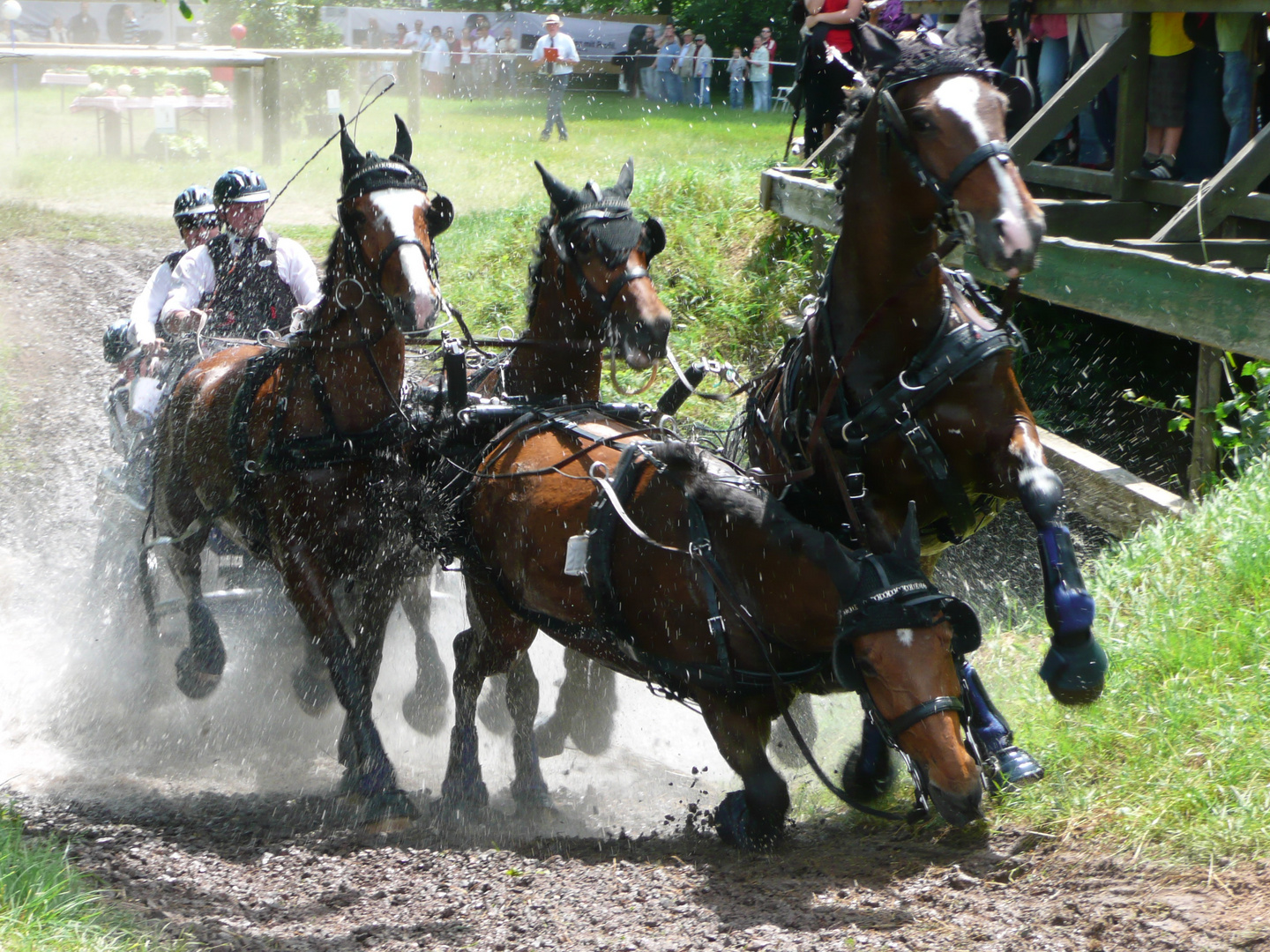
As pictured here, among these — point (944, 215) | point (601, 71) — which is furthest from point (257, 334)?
point (601, 71)

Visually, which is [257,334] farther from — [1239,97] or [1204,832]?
[1239,97]

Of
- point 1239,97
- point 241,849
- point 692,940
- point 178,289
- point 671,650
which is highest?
point 1239,97

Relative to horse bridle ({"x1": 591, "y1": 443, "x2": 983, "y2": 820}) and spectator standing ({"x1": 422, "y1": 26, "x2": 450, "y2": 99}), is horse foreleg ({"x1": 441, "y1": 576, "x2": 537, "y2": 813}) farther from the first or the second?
spectator standing ({"x1": 422, "y1": 26, "x2": 450, "y2": 99})

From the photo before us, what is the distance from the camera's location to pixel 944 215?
139 inches

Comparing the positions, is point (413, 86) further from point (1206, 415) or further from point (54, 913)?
point (54, 913)

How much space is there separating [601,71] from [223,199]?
22499 mm

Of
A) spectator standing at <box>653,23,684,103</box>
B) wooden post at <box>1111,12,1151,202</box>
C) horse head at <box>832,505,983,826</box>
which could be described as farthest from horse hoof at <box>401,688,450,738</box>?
spectator standing at <box>653,23,684,103</box>

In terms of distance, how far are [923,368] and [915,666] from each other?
0.97 m

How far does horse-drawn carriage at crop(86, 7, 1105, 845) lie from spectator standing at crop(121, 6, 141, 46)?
56.3ft

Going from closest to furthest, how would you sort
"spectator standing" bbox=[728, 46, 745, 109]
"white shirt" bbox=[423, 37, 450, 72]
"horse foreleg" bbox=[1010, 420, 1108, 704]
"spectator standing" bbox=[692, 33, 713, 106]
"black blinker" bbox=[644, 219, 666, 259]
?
1. "horse foreleg" bbox=[1010, 420, 1108, 704]
2. "black blinker" bbox=[644, 219, 666, 259]
3. "white shirt" bbox=[423, 37, 450, 72]
4. "spectator standing" bbox=[728, 46, 745, 109]
5. "spectator standing" bbox=[692, 33, 713, 106]

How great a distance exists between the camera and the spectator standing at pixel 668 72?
2545 cm

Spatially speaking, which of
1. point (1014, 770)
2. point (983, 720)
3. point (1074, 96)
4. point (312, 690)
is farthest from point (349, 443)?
point (1074, 96)

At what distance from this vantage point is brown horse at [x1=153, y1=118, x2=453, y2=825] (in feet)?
14.7

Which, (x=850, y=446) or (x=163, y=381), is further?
(x=163, y=381)
